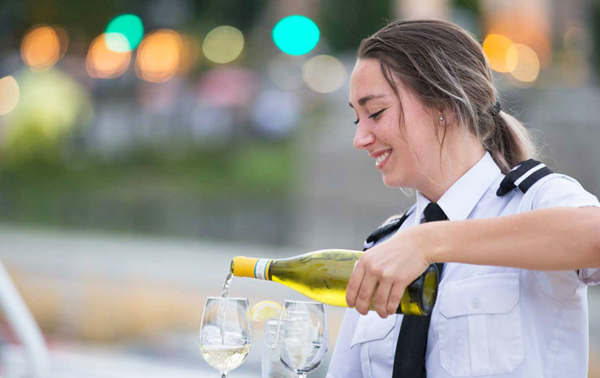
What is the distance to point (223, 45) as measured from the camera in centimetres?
2186

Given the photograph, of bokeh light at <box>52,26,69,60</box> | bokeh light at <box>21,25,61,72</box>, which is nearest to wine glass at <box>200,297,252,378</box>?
bokeh light at <box>52,26,69,60</box>

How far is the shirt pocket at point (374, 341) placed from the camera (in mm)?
1987

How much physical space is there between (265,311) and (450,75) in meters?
0.74

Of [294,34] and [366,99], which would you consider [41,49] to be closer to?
[294,34]

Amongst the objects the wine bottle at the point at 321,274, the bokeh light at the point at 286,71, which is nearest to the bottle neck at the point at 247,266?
the wine bottle at the point at 321,274

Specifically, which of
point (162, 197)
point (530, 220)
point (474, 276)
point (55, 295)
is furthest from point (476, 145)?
point (162, 197)

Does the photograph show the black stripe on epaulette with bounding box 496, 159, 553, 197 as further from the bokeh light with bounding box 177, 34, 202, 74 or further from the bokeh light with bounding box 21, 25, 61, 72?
the bokeh light with bounding box 21, 25, 61, 72

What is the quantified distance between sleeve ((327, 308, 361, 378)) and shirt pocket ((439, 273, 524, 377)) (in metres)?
0.36

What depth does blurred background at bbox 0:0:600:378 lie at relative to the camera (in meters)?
10.9

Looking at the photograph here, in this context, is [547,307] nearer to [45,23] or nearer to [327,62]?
[327,62]

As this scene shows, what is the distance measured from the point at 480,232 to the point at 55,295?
9449 millimetres

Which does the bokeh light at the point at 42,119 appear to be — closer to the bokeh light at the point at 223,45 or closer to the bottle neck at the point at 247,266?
the bokeh light at the point at 223,45

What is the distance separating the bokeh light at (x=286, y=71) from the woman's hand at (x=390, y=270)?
1652 centimetres

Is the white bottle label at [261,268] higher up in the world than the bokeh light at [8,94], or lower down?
lower down
